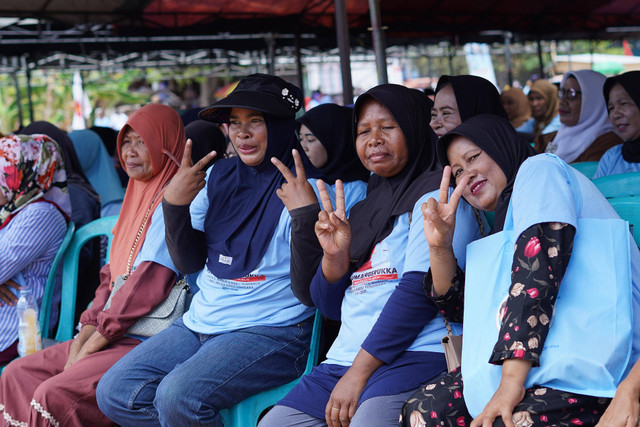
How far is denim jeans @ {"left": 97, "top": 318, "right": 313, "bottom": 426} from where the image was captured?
240 centimetres

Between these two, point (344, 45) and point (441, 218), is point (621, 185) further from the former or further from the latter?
point (344, 45)

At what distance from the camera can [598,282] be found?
1.69 m

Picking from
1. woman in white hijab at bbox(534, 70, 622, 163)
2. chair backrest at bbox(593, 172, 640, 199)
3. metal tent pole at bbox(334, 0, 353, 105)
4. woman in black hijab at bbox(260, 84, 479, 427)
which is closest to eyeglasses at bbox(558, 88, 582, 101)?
woman in white hijab at bbox(534, 70, 622, 163)

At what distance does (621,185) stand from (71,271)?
8.87 ft

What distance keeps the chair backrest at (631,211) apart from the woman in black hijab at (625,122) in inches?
55.1

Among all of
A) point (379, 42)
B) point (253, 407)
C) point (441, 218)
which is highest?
point (379, 42)

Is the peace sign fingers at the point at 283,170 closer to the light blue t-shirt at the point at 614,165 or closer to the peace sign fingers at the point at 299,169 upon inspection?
the peace sign fingers at the point at 299,169

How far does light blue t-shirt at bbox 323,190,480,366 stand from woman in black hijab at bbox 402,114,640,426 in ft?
0.32

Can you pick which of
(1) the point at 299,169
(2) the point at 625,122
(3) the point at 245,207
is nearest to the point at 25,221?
(3) the point at 245,207

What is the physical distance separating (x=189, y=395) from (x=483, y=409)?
3.54 feet

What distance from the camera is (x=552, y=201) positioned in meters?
1.75

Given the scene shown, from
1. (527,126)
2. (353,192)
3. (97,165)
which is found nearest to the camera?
(353,192)

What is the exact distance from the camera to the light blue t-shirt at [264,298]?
8.86ft

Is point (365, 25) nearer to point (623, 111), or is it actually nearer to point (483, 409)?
point (623, 111)
